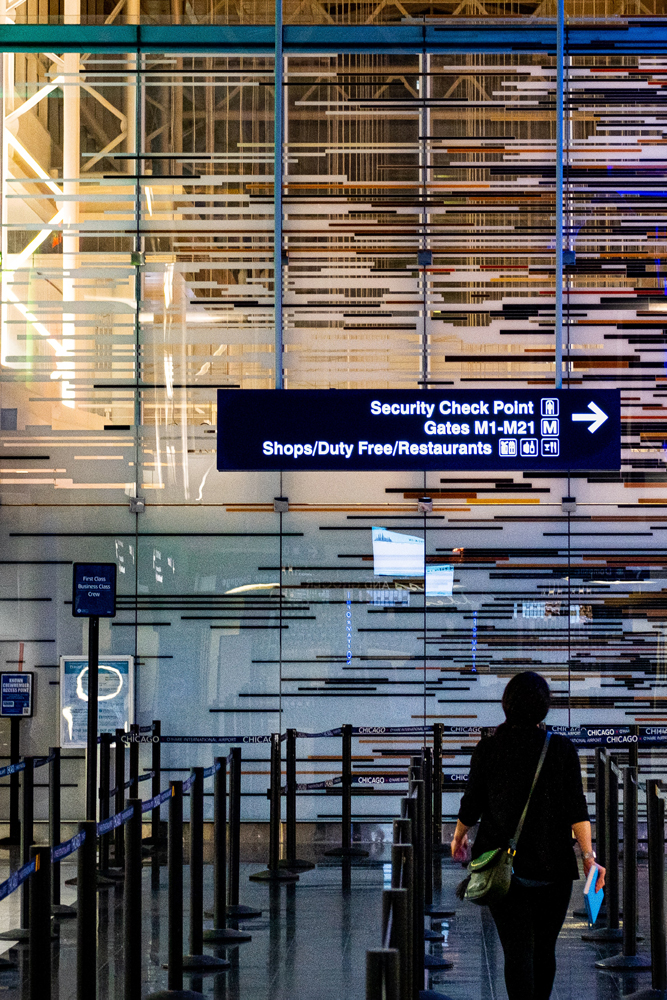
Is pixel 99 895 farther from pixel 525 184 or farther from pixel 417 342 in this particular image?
pixel 525 184

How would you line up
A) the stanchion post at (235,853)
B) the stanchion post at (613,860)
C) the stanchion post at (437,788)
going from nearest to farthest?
the stanchion post at (613,860), the stanchion post at (235,853), the stanchion post at (437,788)

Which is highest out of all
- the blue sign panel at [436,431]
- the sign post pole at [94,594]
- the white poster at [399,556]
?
the blue sign panel at [436,431]

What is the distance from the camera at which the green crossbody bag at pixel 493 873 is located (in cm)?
575

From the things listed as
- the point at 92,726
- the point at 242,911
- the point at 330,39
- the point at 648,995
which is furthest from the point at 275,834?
the point at 330,39

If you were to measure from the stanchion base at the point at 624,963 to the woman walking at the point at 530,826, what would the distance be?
221 cm

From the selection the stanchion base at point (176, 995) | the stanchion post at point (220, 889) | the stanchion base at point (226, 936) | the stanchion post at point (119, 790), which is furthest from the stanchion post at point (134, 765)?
the stanchion base at point (176, 995)

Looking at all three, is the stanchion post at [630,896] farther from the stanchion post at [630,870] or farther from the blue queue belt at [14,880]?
the blue queue belt at [14,880]

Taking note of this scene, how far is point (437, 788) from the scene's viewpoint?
11.2 metres

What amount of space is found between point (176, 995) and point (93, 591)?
479 cm

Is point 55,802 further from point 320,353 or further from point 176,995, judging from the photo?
point 320,353

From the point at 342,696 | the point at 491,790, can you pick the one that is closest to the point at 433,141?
the point at 342,696

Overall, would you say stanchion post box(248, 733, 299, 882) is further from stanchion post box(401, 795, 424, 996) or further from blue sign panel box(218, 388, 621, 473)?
stanchion post box(401, 795, 424, 996)

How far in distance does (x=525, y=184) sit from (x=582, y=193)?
569 mm

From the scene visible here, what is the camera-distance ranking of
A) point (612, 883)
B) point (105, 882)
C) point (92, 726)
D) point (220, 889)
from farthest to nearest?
point (92, 726), point (105, 882), point (612, 883), point (220, 889)
